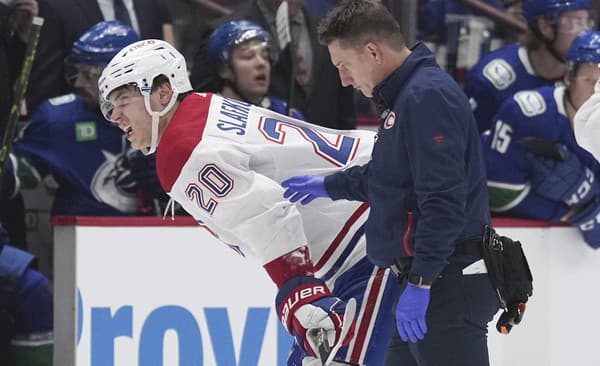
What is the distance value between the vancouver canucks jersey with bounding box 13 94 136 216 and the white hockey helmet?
4.36 ft

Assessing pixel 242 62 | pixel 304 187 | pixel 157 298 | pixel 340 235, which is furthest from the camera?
pixel 242 62

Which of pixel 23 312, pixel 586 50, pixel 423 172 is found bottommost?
pixel 23 312

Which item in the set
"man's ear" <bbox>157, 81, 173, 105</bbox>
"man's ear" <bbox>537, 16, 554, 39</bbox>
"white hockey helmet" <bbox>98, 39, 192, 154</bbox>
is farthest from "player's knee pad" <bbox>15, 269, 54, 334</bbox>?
"man's ear" <bbox>537, 16, 554, 39</bbox>

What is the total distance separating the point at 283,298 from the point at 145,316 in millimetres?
1287

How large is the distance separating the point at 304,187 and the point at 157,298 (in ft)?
4.11

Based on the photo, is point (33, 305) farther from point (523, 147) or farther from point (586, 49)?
point (586, 49)

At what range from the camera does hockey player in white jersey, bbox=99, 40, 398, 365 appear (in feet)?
9.09

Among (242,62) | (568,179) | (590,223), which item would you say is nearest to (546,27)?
(568,179)

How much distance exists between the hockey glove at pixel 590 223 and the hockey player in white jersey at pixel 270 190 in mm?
1259

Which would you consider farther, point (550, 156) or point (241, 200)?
point (550, 156)

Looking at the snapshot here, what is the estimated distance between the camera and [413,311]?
262cm

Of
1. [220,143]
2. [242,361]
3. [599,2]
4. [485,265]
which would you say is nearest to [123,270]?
[242,361]

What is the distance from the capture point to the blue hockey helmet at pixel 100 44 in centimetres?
436

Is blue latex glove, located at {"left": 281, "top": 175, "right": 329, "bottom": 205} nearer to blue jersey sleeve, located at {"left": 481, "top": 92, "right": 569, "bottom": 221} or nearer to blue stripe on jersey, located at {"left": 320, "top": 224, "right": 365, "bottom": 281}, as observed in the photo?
blue stripe on jersey, located at {"left": 320, "top": 224, "right": 365, "bottom": 281}
